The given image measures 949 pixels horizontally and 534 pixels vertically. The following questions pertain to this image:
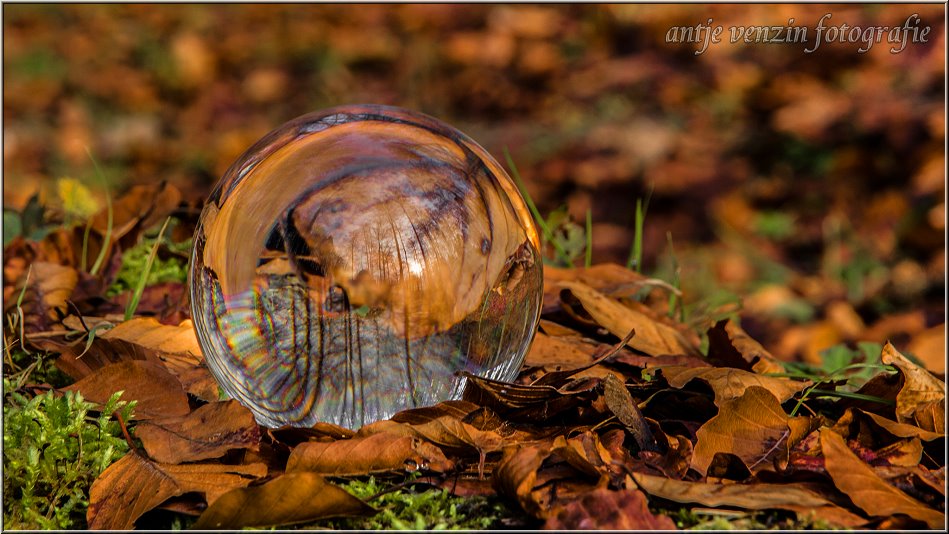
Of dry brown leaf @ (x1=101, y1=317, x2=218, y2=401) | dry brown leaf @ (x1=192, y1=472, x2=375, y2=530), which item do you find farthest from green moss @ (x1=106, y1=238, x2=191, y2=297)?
dry brown leaf @ (x1=192, y1=472, x2=375, y2=530)

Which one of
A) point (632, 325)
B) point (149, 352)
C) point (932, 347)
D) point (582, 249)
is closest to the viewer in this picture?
point (149, 352)

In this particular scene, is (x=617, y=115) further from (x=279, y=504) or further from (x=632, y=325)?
(x=279, y=504)

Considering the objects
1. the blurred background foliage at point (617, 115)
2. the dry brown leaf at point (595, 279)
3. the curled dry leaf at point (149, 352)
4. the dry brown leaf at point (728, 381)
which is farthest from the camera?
the blurred background foliage at point (617, 115)

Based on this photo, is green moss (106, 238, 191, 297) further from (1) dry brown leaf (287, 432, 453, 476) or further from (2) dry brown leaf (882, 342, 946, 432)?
(2) dry brown leaf (882, 342, 946, 432)

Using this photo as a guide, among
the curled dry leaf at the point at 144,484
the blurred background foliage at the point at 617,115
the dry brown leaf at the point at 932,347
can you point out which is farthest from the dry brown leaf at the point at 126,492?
the dry brown leaf at the point at 932,347

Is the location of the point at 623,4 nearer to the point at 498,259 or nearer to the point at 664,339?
the point at 664,339

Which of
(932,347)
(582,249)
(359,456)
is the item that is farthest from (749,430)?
(932,347)

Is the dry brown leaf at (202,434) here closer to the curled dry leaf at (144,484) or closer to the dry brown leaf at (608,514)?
the curled dry leaf at (144,484)
